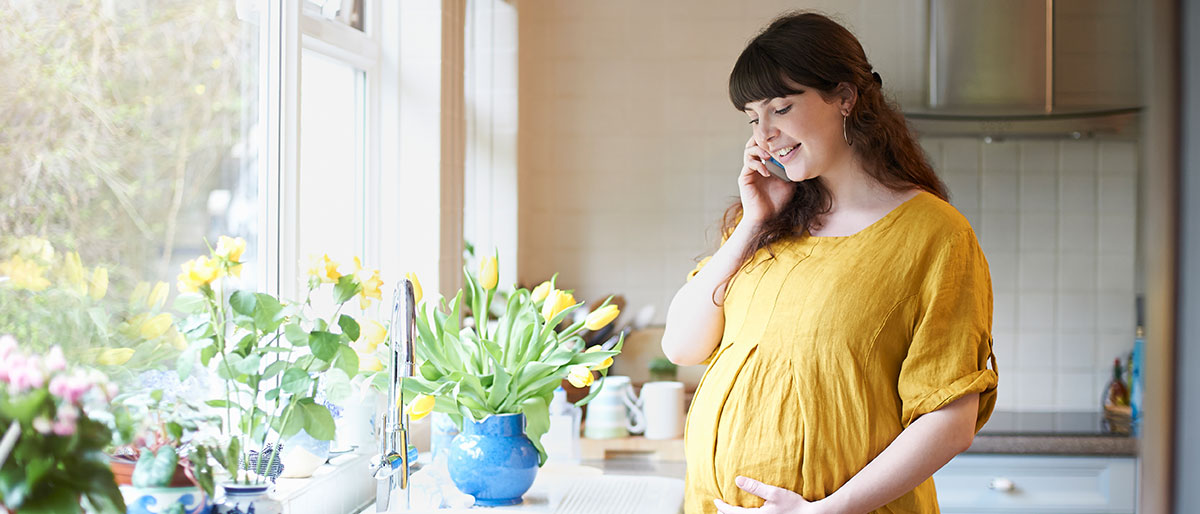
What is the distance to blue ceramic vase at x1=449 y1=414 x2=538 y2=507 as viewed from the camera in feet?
4.97

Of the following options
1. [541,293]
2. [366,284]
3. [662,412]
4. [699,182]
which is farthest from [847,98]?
[699,182]

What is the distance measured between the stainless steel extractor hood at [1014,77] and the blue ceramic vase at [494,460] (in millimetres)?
1651

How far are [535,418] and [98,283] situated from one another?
68 centimetres

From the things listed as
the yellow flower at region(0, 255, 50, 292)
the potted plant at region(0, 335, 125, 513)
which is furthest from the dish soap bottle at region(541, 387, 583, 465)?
the potted plant at region(0, 335, 125, 513)

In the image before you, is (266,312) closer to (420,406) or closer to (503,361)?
(420,406)

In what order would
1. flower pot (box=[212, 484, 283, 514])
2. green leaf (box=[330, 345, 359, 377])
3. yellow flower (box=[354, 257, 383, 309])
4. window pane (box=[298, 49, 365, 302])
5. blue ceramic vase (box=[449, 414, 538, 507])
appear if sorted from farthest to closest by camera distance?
window pane (box=[298, 49, 365, 302]), blue ceramic vase (box=[449, 414, 538, 507]), yellow flower (box=[354, 257, 383, 309]), green leaf (box=[330, 345, 359, 377]), flower pot (box=[212, 484, 283, 514])

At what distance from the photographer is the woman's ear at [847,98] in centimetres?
135

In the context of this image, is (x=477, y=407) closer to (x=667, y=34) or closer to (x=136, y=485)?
(x=136, y=485)

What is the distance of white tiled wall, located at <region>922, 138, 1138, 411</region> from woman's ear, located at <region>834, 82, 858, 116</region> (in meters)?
1.68

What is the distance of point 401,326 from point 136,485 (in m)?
0.44

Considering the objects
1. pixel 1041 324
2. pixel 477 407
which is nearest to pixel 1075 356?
pixel 1041 324

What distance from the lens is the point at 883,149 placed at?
4.49 ft

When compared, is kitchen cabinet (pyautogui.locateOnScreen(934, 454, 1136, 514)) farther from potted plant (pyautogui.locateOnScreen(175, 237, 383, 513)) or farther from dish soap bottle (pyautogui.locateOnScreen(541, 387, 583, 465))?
potted plant (pyautogui.locateOnScreen(175, 237, 383, 513))

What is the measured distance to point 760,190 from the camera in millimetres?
1449
